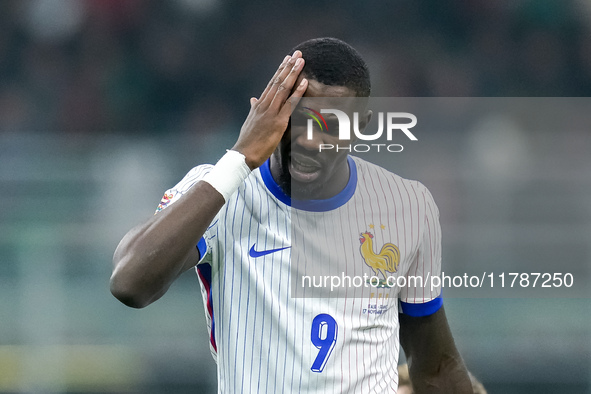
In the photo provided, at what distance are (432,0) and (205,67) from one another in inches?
87.5

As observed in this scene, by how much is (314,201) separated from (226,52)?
15.3 feet

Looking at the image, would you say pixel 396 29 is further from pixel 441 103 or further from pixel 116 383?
pixel 116 383

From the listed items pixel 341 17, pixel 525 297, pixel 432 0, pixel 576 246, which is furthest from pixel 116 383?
pixel 432 0

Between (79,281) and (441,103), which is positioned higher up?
(441,103)

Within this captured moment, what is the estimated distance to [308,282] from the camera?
7.22ft

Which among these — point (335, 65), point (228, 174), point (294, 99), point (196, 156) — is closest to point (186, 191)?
point (228, 174)

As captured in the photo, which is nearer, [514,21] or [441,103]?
[441,103]

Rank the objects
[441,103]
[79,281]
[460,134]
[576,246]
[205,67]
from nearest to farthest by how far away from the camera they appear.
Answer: [576,246] → [79,281] → [460,134] → [441,103] → [205,67]

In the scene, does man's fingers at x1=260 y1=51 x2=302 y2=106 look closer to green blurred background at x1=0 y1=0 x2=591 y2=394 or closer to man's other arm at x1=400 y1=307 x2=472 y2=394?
man's other arm at x1=400 y1=307 x2=472 y2=394

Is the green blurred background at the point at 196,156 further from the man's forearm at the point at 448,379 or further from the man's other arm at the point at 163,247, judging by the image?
the man's other arm at the point at 163,247

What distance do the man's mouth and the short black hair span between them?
242 millimetres

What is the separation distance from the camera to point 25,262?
4.76m

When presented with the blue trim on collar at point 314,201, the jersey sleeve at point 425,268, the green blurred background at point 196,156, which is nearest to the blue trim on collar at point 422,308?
the jersey sleeve at point 425,268

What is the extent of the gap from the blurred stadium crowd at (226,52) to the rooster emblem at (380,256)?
4.15 metres
